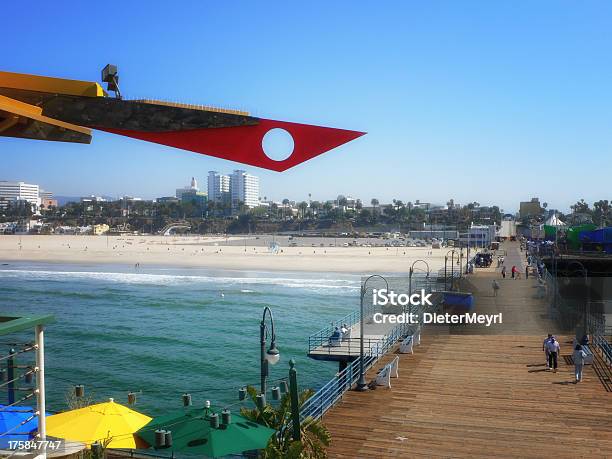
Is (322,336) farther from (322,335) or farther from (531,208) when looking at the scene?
(531,208)

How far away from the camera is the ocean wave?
59.0 meters

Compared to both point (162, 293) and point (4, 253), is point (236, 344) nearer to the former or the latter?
point (162, 293)

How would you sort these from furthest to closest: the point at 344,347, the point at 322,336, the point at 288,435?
the point at 322,336, the point at 344,347, the point at 288,435

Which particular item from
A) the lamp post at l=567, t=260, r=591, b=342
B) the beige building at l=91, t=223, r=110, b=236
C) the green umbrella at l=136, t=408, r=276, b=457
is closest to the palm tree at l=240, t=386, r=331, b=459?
the green umbrella at l=136, t=408, r=276, b=457

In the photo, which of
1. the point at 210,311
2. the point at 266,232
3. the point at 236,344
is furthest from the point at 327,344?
the point at 266,232

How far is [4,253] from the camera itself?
98.5 m

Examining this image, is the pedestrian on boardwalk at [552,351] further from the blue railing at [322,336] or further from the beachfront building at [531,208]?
the beachfront building at [531,208]

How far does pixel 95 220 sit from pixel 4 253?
97.3 m

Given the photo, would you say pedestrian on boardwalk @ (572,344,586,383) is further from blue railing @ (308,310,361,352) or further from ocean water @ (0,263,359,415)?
ocean water @ (0,263,359,415)

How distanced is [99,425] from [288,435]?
4668 millimetres

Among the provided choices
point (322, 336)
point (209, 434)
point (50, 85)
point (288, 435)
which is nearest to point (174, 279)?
point (322, 336)

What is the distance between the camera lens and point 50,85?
2992 millimetres

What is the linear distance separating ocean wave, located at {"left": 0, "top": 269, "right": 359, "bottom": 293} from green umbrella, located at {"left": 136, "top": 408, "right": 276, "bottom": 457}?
42968mm

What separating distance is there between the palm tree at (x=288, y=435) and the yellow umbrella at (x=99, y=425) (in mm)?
2873
